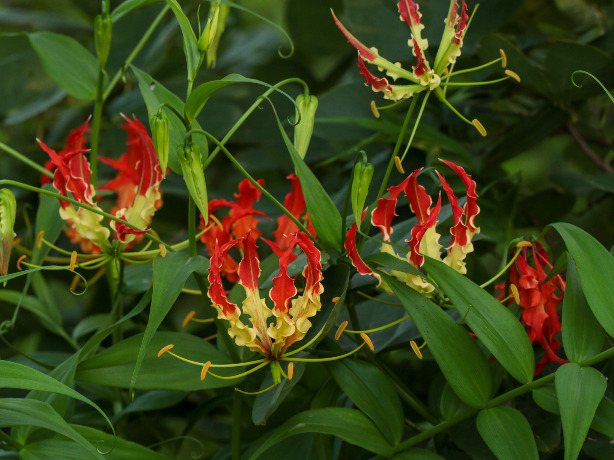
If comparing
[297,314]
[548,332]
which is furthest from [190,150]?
[548,332]

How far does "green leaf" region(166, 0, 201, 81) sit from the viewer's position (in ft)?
1.93

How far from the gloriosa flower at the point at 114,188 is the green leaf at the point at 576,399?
363 mm

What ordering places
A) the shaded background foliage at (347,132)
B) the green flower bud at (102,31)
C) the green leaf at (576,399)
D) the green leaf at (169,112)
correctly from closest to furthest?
the green leaf at (576,399), the green leaf at (169,112), the green flower bud at (102,31), the shaded background foliage at (347,132)

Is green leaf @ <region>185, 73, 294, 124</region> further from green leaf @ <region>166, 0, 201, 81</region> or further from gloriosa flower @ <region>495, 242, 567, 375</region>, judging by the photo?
gloriosa flower @ <region>495, 242, 567, 375</region>

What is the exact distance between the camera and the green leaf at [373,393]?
0.63m

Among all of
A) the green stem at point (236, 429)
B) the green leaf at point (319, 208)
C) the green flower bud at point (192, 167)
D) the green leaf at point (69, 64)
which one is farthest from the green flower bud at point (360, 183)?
the green leaf at point (69, 64)

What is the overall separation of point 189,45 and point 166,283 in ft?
0.66

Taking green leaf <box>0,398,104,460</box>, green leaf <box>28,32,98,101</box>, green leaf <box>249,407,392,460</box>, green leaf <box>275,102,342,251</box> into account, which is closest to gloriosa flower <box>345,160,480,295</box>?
green leaf <box>275,102,342,251</box>

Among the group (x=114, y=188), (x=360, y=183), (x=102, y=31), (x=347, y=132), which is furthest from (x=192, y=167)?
(x=347, y=132)

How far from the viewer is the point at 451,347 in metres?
0.60

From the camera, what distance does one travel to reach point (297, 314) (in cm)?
60

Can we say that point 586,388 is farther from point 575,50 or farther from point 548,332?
point 575,50

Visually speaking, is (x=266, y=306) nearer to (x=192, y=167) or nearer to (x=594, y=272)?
(x=192, y=167)

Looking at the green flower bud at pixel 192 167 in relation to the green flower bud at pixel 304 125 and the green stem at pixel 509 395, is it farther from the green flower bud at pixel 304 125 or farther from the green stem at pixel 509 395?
the green stem at pixel 509 395
